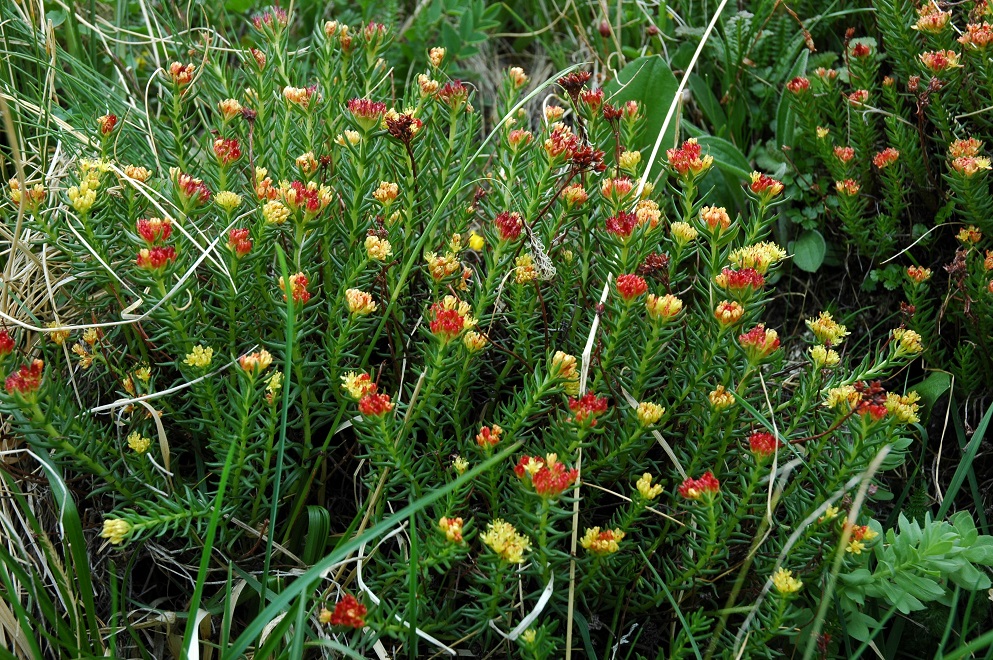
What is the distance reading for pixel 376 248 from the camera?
1.80m

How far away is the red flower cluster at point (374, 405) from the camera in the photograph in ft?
→ 5.21

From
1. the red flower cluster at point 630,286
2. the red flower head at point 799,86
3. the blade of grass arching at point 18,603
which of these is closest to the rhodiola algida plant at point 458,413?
the red flower cluster at point 630,286

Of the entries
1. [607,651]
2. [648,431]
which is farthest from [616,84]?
[607,651]

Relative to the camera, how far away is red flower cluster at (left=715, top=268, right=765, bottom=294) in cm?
168

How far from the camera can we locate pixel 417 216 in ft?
6.71

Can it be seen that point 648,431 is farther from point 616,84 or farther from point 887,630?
point 616,84

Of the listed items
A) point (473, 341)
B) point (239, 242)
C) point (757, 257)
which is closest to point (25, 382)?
point (239, 242)

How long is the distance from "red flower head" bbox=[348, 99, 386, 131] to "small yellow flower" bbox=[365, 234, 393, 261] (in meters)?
0.27

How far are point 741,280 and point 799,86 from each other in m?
1.12

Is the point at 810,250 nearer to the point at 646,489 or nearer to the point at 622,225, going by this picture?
the point at 622,225

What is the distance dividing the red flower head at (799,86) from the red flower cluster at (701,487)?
1421 millimetres

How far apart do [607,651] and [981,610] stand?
896 mm

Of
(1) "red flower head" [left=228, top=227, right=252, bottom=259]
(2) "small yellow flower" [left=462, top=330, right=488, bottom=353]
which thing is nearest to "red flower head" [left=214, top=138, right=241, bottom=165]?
(1) "red flower head" [left=228, top=227, right=252, bottom=259]

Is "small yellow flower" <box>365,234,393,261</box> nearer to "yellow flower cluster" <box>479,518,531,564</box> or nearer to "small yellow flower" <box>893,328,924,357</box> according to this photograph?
"yellow flower cluster" <box>479,518,531,564</box>
